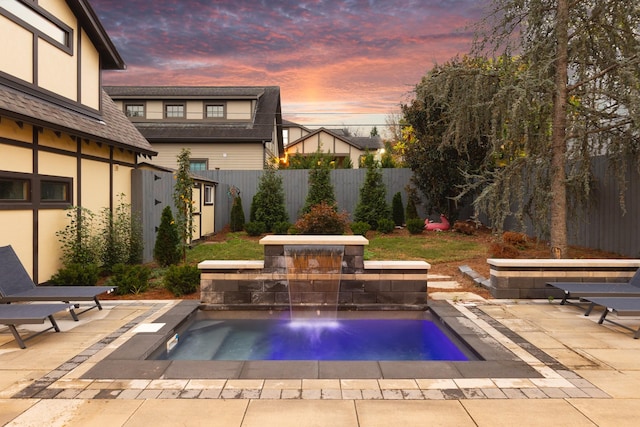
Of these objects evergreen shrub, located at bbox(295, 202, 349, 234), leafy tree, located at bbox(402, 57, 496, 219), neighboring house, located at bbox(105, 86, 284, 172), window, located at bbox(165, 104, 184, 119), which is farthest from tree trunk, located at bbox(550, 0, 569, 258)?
window, located at bbox(165, 104, 184, 119)

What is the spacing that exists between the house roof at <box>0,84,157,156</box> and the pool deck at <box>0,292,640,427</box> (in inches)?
154

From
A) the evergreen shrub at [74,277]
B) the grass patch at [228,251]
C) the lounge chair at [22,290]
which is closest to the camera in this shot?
the lounge chair at [22,290]

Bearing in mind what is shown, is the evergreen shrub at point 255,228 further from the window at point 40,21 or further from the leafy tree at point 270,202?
the window at point 40,21

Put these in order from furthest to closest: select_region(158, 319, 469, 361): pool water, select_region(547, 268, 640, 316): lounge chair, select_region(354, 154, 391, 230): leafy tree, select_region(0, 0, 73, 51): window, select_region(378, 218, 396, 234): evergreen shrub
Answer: select_region(354, 154, 391, 230): leafy tree, select_region(378, 218, 396, 234): evergreen shrub, select_region(0, 0, 73, 51): window, select_region(547, 268, 640, 316): lounge chair, select_region(158, 319, 469, 361): pool water

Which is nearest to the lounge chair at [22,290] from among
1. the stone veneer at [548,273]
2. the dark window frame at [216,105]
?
the stone veneer at [548,273]

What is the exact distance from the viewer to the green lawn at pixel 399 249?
11.1 meters

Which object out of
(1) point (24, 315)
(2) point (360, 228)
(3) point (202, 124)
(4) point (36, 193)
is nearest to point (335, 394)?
(1) point (24, 315)

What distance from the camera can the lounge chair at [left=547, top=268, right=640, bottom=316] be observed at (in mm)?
6074

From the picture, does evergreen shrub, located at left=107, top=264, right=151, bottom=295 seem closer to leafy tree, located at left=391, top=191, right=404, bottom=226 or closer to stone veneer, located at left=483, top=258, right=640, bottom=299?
stone veneer, located at left=483, top=258, right=640, bottom=299

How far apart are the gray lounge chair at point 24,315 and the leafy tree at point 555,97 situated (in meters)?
Result: 7.96

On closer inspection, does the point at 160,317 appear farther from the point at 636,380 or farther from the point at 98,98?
the point at 98,98

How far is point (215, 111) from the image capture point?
80.1ft

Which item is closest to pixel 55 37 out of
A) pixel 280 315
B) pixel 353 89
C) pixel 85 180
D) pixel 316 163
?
pixel 85 180

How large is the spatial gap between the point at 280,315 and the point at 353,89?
71.3ft
